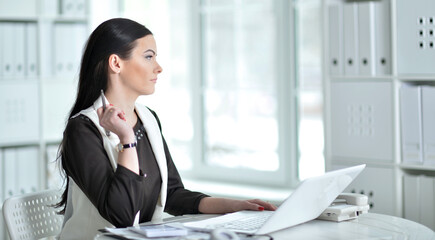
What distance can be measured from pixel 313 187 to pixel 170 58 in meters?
2.97

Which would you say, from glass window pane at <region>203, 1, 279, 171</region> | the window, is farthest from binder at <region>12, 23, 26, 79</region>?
glass window pane at <region>203, 1, 279, 171</region>

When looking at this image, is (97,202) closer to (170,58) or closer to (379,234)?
(379,234)

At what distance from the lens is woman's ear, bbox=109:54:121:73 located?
225 centimetres

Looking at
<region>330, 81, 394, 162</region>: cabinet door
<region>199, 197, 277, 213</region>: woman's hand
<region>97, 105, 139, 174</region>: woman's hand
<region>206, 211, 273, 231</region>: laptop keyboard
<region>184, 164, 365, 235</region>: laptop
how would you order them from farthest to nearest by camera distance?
<region>330, 81, 394, 162</region>: cabinet door → <region>199, 197, 277, 213</region>: woman's hand → <region>97, 105, 139, 174</region>: woman's hand → <region>206, 211, 273, 231</region>: laptop keyboard → <region>184, 164, 365, 235</region>: laptop

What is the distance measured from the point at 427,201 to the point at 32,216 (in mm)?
1768

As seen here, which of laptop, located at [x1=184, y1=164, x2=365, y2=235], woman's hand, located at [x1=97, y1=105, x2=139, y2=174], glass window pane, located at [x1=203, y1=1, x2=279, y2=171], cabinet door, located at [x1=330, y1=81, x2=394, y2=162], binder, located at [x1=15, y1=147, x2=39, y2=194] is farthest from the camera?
glass window pane, located at [x1=203, y1=1, x2=279, y2=171]

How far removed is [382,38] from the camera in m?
3.14

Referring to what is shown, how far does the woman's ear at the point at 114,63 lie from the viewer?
7.37 ft

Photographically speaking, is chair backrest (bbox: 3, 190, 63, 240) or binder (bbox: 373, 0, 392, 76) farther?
binder (bbox: 373, 0, 392, 76)

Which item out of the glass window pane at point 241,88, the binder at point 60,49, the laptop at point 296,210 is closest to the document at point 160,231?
the laptop at point 296,210

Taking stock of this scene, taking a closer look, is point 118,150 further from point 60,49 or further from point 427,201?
point 60,49

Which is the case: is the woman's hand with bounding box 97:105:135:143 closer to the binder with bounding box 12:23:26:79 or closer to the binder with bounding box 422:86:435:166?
the binder with bounding box 422:86:435:166

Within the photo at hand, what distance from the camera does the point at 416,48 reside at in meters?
3.05

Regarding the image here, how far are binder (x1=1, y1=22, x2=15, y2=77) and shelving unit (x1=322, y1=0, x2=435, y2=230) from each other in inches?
71.4
